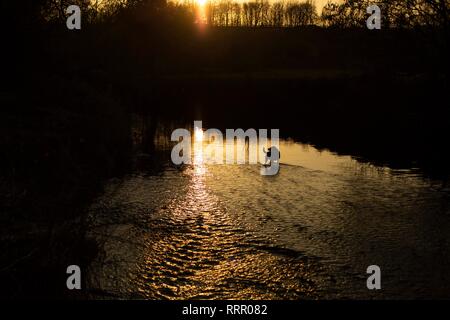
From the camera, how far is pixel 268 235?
39.4 ft

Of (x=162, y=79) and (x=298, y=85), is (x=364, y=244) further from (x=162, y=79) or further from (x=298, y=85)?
(x=162, y=79)

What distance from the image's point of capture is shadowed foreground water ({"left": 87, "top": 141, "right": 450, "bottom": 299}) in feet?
30.8

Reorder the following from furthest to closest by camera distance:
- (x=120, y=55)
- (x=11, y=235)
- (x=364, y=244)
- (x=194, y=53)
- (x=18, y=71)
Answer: (x=194, y=53) < (x=120, y=55) < (x=18, y=71) < (x=364, y=244) < (x=11, y=235)

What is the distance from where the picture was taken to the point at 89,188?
1566 cm

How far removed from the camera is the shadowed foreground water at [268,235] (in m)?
9.39

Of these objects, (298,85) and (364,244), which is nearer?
(364,244)

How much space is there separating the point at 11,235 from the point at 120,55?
115 ft

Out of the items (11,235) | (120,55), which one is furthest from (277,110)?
(11,235)

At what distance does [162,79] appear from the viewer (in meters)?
62.2
